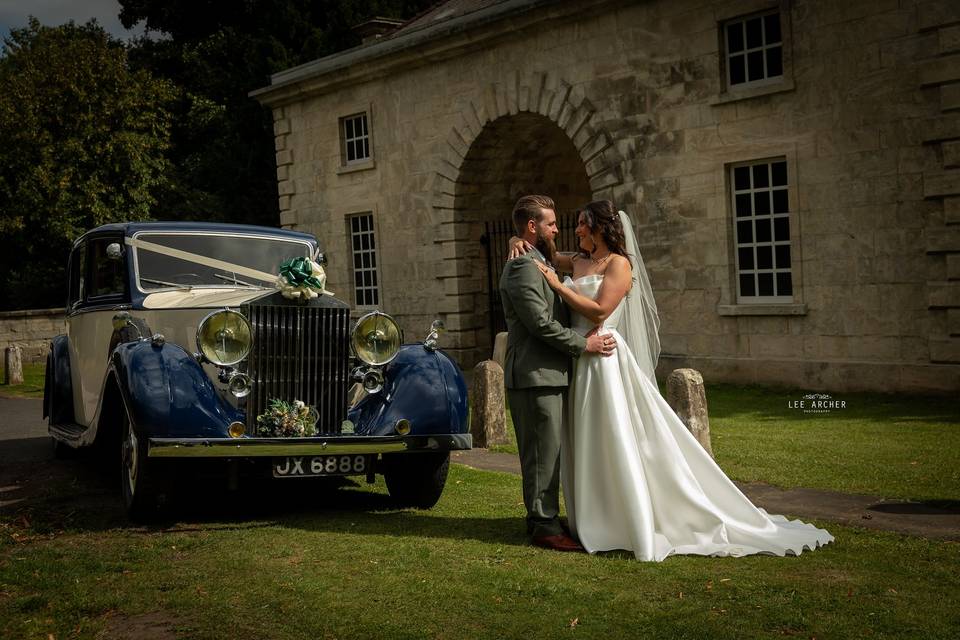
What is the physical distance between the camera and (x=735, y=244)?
14812mm

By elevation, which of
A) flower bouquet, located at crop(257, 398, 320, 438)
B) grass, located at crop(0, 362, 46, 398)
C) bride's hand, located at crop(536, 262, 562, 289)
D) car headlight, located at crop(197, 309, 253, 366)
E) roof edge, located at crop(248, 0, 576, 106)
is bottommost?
grass, located at crop(0, 362, 46, 398)

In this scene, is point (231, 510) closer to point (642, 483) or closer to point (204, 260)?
point (204, 260)

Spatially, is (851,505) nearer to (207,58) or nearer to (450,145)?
(450,145)

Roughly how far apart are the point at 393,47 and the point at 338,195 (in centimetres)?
365

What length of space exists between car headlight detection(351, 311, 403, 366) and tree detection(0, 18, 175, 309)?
2563cm

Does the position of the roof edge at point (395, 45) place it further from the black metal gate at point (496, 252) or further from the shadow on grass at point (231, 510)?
the shadow on grass at point (231, 510)

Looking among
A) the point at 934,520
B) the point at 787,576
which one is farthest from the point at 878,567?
the point at 934,520

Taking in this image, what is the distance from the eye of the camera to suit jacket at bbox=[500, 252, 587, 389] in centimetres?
591

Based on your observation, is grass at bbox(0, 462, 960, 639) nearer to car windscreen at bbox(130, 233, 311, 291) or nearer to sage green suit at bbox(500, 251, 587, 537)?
sage green suit at bbox(500, 251, 587, 537)

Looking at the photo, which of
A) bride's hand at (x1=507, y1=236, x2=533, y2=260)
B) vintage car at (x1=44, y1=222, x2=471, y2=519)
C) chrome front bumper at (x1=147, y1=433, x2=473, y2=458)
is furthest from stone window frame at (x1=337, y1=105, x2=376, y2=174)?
bride's hand at (x1=507, y1=236, x2=533, y2=260)

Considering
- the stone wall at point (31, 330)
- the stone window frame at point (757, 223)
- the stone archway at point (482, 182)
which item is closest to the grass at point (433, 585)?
the stone window frame at point (757, 223)

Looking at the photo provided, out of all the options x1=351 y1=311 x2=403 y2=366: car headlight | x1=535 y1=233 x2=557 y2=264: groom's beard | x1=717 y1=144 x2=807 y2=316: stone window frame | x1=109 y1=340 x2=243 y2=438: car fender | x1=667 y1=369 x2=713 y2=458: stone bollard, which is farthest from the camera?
x1=717 y1=144 x2=807 y2=316: stone window frame

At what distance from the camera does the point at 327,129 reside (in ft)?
72.5

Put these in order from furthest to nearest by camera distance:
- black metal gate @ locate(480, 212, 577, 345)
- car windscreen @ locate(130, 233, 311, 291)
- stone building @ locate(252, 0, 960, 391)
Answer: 1. black metal gate @ locate(480, 212, 577, 345)
2. stone building @ locate(252, 0, 960, 391)
3. car windscreen @ locate(130, 233, 311, 291)
